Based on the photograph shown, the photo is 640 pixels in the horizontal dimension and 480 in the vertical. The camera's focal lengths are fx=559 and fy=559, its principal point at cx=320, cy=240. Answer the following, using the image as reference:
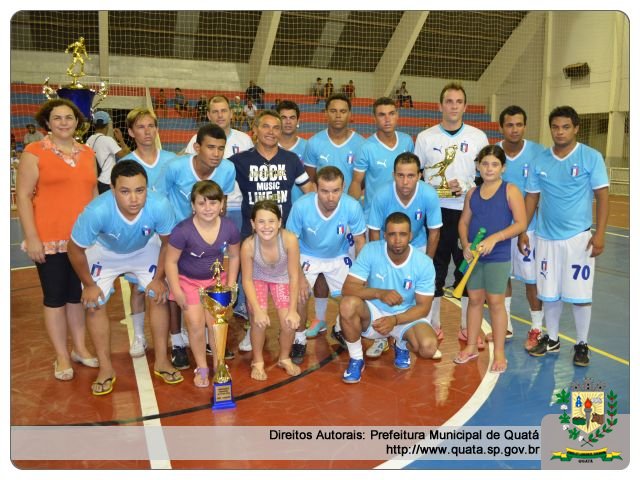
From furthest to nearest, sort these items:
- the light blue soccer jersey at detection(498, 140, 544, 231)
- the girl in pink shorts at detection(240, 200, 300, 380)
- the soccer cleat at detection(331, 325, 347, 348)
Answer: the soccer cleat at detection(331, 325, 347, 348), the light blue soccer jersey at detection(498, 140, 544, 231), the girl in pink shorts at detection(240, 200, 300, 380)

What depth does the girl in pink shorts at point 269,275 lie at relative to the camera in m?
4.26

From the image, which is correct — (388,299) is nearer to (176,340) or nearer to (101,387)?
(176,340)

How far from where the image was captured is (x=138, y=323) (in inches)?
196

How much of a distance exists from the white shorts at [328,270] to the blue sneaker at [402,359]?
729 mm

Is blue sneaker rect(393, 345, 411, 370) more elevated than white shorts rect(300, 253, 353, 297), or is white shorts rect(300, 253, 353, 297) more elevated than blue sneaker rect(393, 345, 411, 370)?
white shorts rect(300, 253, 353, 297)

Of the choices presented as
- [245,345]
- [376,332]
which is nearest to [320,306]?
[245,345]

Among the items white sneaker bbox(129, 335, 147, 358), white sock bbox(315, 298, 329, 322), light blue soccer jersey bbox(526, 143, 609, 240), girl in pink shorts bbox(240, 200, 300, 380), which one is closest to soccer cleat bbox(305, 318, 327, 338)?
white sock bbox(315, 298, 329, 322)

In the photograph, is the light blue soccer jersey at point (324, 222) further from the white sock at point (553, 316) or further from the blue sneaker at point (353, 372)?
the white sock at point (553, 316)

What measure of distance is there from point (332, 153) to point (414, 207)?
1.21m

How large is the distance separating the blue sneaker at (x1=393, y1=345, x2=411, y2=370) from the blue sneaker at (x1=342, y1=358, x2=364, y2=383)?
358mm

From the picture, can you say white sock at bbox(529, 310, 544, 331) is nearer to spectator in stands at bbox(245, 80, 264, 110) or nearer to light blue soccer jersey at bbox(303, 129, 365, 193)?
light blue soccer jersey at bbox(303, 129, 365, 193)

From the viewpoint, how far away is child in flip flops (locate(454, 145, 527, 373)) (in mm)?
4438

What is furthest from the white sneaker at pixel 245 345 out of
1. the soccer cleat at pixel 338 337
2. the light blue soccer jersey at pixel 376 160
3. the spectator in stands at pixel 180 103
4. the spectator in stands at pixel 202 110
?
the spectator in stands at pixel 180 103

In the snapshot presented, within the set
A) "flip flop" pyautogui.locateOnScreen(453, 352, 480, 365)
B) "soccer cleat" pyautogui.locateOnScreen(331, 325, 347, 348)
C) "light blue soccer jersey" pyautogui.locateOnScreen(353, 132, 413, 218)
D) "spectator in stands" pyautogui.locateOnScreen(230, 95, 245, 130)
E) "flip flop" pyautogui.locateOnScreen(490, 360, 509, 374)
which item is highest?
"spectator in stands" pyautogui.locateOnScreen(230, 95, 245, 130)
